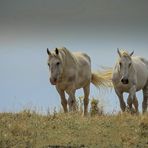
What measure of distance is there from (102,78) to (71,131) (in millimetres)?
7495

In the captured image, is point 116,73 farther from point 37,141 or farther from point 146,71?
point 37,141

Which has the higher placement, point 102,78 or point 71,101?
point 102,78

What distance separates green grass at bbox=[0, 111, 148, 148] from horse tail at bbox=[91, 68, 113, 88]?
230 inches

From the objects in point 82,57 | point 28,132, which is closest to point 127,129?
point 28,132

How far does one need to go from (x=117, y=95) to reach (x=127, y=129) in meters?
5.29

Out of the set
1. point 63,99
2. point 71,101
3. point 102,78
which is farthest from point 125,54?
point 102,78

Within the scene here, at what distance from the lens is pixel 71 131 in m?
9.76

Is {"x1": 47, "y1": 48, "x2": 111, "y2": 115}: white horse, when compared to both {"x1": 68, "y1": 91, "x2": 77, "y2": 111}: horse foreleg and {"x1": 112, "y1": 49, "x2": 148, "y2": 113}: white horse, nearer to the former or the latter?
{"x1": 68, "y1": 91, "x2": 77, "y2": 111}: horse foreleg

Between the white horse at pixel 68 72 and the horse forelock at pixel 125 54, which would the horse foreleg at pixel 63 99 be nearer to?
the white horse at pixel 68 72

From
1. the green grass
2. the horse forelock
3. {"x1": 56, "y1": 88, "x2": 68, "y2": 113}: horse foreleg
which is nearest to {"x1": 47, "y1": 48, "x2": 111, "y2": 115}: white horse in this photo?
{"x1": 56, "y1": 88, "x2": 68, "y2": 113}: horse foreleg

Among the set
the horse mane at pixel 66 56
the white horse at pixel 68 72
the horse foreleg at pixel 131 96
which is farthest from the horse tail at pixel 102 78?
the horse mane at pixel 66 56

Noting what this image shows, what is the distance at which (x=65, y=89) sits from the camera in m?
14.5

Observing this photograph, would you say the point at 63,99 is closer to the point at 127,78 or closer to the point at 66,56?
the point at 66,56

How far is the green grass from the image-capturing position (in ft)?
29.2
